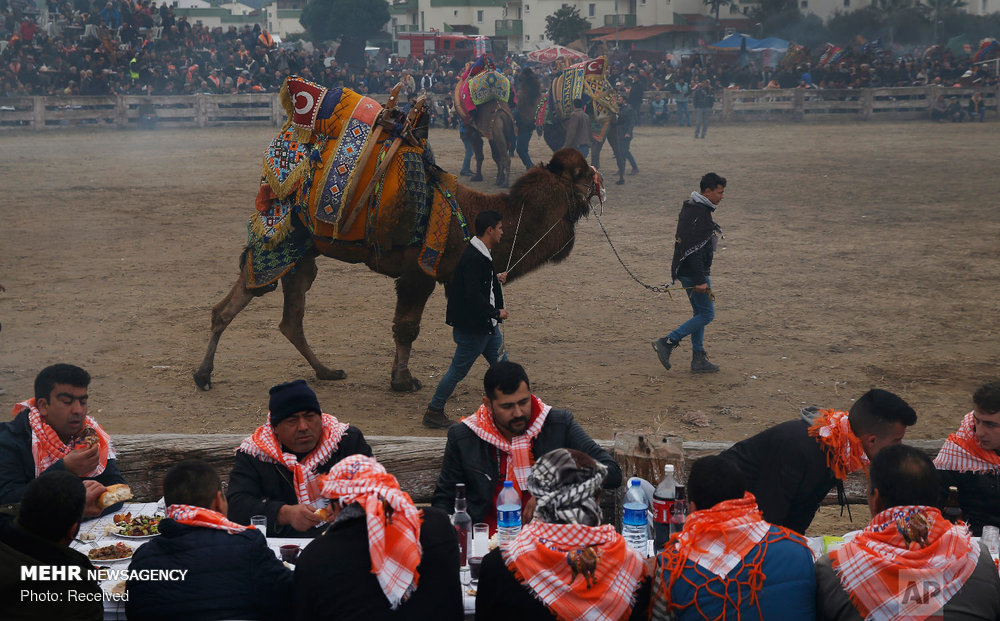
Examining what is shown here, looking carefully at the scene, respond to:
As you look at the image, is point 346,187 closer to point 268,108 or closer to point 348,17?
point 268,108

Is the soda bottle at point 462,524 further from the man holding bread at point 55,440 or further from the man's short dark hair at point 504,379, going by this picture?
the man holding bread at point 55,440

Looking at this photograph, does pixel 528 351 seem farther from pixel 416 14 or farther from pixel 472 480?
pixel 416 14

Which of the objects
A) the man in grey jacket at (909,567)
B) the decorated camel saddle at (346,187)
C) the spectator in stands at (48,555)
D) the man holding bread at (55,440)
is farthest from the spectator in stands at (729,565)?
the decorated camel saddle at (346,187)

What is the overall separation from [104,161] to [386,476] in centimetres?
2027

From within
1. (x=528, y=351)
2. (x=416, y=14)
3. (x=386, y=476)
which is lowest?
(x=528, y=351)

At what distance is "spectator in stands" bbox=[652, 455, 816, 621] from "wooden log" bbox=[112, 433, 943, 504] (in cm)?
186

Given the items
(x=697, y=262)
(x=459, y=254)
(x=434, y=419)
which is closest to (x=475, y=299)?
(x=434, y=419)

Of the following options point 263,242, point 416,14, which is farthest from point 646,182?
point 416,14

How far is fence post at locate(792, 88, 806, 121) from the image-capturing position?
3147cm

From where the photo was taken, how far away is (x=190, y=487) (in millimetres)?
3562

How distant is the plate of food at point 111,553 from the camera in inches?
156

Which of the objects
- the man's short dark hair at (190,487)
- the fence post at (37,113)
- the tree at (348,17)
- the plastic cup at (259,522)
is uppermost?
the tree at (348,17)

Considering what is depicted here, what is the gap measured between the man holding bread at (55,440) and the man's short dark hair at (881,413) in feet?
10.3

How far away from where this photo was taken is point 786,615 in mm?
3305
